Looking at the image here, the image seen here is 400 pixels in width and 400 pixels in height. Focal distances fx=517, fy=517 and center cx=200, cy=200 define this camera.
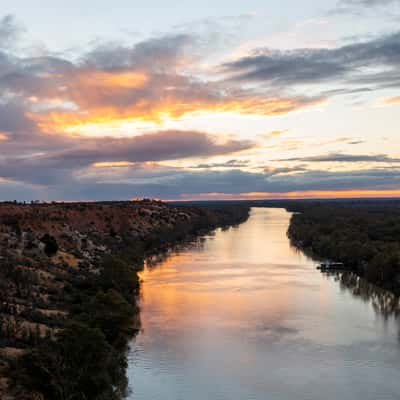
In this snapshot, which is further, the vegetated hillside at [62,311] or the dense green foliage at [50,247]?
the dense green foliage at [50,247]

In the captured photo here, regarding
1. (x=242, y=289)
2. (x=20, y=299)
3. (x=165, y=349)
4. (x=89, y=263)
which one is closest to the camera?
(x=165, y=349)

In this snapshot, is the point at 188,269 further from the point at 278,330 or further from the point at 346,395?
the point at 346,395

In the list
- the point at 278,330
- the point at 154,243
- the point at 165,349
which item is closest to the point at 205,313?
the point at 278,330

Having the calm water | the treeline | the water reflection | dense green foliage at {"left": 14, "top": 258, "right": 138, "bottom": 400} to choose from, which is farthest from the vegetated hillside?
the treeline

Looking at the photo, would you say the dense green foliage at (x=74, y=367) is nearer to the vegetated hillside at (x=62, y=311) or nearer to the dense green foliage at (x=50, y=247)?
the vegetated hillside at (x=62, y=311)

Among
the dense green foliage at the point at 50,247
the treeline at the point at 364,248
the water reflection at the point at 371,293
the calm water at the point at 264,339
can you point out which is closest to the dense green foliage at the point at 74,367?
the calm water at the point at 264,339

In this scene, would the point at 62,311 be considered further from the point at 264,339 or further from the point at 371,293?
the point at 371,293
